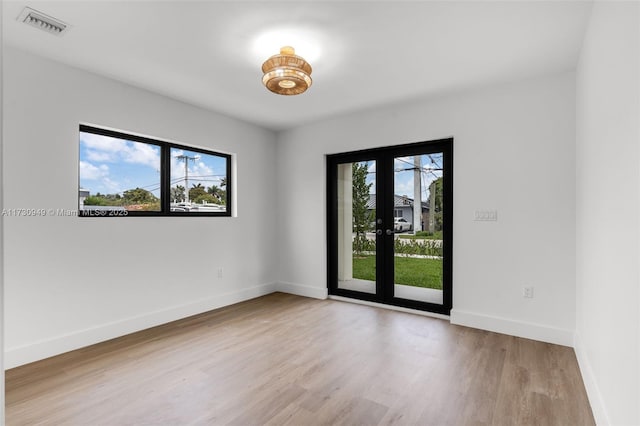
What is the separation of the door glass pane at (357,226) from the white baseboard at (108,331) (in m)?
1.52

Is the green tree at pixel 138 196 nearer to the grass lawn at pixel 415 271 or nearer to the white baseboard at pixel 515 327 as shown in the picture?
the grass lawn at pixel 415 271

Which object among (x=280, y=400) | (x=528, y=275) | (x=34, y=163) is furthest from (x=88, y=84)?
(x=528, y=275)

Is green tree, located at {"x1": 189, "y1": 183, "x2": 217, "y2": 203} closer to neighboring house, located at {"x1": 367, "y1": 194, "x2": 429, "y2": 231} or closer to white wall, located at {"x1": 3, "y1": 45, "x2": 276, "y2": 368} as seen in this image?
white wall, located at {"x1": 3, "y1": 45, "x2": 276, "y2": 368}

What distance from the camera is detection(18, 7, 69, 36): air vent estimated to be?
90.2 inches

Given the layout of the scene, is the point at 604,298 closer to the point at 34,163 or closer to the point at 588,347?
the point at 588,347

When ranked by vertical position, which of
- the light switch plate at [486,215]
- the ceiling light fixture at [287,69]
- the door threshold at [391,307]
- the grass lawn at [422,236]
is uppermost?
the ceiling light fixture at [287,69]

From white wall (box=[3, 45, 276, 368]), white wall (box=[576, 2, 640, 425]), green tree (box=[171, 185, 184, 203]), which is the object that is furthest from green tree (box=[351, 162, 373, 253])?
white wall (box=[576, 2, 640, 425])

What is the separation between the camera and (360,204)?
468 centimetres

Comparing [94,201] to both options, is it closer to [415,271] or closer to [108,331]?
[108,331]

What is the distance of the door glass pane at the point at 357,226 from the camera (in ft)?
15.0

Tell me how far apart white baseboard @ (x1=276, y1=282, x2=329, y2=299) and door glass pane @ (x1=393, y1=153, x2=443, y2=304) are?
3.52 feet

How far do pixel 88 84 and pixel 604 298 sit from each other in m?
4.34

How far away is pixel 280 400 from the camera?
224 centimetres

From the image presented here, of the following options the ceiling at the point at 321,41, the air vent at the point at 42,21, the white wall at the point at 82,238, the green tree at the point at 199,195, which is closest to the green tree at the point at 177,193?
the green tree at the point at 199,195
